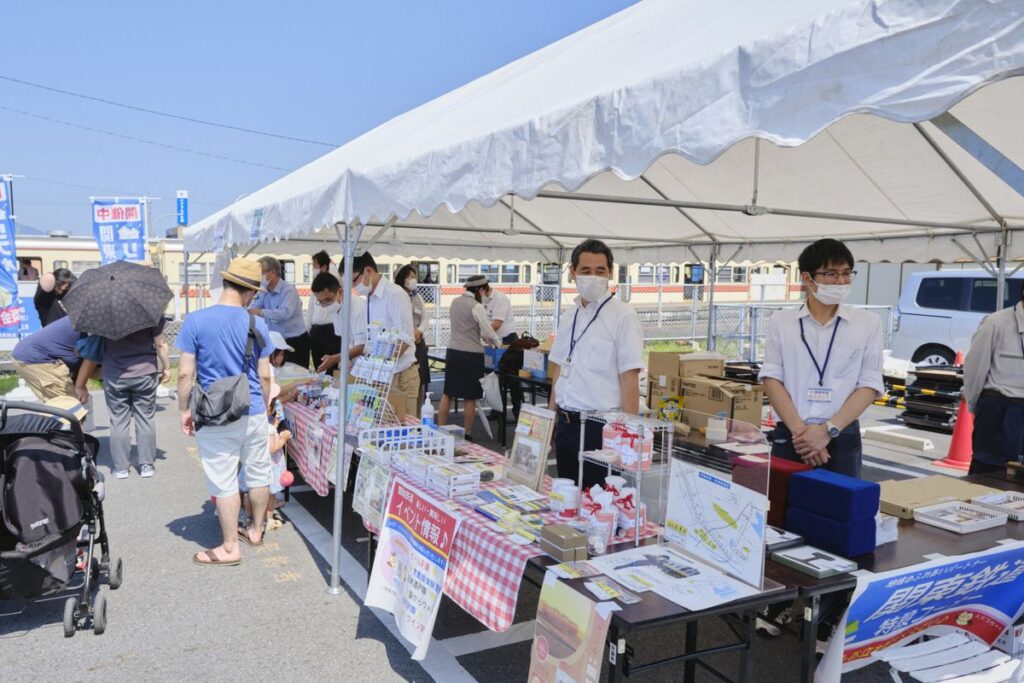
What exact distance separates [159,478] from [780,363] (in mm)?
5217

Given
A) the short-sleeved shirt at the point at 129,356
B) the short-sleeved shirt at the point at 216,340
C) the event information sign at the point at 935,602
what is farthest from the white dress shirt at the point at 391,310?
the event information sign at the point at 935,602

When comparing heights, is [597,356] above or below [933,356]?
above

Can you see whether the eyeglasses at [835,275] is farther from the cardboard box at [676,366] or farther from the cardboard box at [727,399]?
the cardboard box at [676,366]

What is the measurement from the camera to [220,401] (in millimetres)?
3670

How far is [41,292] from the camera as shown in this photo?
25.8 feet

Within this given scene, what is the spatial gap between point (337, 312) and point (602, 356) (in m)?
4.08

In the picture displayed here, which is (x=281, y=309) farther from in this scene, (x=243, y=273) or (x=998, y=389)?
(x=998, y=389)

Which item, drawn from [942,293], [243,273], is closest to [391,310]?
[243,273]

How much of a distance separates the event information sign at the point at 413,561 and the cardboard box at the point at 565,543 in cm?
46

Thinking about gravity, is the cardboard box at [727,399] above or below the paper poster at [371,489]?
above

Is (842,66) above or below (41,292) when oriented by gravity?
above

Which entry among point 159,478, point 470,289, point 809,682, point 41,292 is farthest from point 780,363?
point 41,292

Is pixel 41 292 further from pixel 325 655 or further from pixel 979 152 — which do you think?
pixel 979 152

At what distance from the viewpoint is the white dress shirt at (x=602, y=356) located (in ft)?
10.5
